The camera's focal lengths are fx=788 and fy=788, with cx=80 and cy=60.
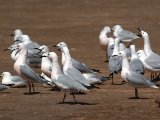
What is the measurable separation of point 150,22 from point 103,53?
782 cm

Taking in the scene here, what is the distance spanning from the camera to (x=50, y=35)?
1104 inches

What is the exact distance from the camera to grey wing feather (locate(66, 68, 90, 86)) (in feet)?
49.7

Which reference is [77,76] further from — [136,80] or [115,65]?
[115,65]

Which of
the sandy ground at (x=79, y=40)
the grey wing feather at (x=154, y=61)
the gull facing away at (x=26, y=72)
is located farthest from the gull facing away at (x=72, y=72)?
the grey wing feather at (x=154, y=61)

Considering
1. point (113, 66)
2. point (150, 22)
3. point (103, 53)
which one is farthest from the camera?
point (150, 22)

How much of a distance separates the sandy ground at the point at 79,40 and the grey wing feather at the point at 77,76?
34 cm

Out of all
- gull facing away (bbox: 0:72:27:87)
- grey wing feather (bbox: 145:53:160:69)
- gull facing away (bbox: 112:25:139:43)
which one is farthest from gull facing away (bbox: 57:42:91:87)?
gull facing away (bbox: 112:25:139:43)

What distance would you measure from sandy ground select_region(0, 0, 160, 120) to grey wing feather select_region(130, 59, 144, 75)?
1.53 feet

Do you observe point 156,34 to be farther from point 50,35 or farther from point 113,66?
point 113,66

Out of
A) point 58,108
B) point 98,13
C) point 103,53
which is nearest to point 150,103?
point 58,108

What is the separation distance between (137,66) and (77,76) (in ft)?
4.73

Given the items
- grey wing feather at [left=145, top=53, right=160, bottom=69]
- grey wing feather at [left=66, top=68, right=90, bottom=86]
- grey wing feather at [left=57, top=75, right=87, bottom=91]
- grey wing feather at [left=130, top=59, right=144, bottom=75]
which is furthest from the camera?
grey wing feather at [left=145, top=53, right=160, bottom=69]

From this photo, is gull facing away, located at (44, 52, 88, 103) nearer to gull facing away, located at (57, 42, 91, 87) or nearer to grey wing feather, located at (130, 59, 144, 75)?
gull facing away, located at (57, 42, 91, 87)

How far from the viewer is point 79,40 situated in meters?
26.4
